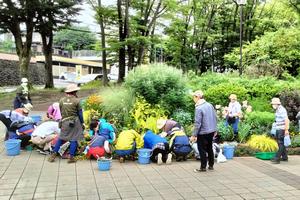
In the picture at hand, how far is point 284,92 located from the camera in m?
12.3

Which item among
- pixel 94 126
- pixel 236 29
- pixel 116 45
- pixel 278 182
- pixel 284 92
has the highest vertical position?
pixel 236 29

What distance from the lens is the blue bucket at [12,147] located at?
8677mm

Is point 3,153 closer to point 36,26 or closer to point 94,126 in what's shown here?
point 94,126

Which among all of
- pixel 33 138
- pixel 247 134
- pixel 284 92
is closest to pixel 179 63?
pixel 284 92

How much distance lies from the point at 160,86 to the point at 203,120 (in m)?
3.90

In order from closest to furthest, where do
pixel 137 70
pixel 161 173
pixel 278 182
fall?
1. pixel 278 182
2. pixel 161 173
3. pixel 137 70

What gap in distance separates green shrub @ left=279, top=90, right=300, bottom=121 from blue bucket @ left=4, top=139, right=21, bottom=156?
26.6 ft

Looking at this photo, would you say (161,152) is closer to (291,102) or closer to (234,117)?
(234,117)

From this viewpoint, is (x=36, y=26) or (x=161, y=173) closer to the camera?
(x=161, y=173)

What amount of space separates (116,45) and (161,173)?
1821 centimetres

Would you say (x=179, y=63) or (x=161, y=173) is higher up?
(x=179, y=63)

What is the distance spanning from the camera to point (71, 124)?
26.7 ft

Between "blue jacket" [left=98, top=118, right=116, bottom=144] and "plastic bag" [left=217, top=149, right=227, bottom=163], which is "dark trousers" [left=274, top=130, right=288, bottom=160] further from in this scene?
"blue jacket" [left=98, top=118, right=116, bottom=144]

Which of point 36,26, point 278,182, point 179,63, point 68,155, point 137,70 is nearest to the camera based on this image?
point 278,182
